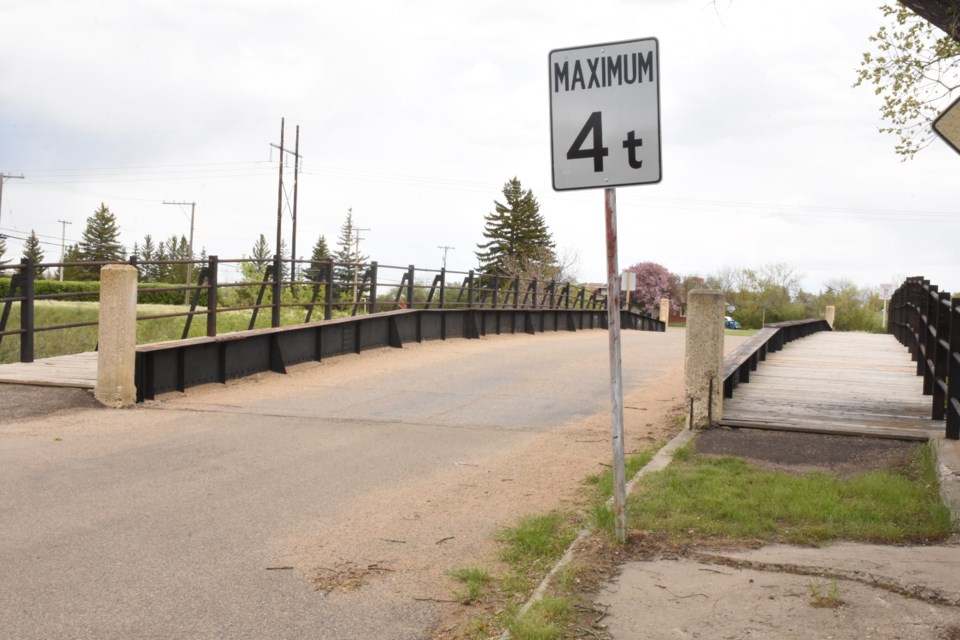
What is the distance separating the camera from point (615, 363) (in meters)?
5.64

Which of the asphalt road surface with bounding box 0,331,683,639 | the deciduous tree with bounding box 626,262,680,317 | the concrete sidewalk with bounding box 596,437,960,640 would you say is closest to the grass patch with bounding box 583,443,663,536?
the asphalt road surface with bounding box 0,331,683,639

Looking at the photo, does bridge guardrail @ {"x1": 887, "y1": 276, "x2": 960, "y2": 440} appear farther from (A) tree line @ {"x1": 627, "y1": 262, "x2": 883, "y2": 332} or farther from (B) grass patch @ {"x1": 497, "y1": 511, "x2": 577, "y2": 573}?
(A) tree line @ {"x1": 627, "y1": 262, "x2": 883, "y2": 332}

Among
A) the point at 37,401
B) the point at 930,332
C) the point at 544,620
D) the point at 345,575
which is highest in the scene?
the point at 930,332

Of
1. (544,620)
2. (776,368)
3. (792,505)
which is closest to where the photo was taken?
(544,620)

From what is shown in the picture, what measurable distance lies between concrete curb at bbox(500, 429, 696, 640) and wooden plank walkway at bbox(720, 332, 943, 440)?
107 cm

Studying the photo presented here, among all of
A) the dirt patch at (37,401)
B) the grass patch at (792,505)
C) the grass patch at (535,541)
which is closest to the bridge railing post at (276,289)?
the dirt patch at (37,401)

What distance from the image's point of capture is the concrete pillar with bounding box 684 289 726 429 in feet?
31.3

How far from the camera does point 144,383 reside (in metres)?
12.0

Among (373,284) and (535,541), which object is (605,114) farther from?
(373,284)

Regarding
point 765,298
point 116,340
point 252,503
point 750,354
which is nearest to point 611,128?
point 252,503

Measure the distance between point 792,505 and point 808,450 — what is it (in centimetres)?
242

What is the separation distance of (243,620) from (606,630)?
177 cm

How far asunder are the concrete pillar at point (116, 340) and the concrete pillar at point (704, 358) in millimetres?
6791

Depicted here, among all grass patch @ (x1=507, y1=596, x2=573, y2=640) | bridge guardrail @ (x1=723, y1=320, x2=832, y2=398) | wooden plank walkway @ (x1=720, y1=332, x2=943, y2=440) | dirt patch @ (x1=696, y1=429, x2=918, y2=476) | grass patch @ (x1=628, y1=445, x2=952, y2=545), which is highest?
bridge guardrail @ (x1=723, y1=320, x2=832, y2=398)
